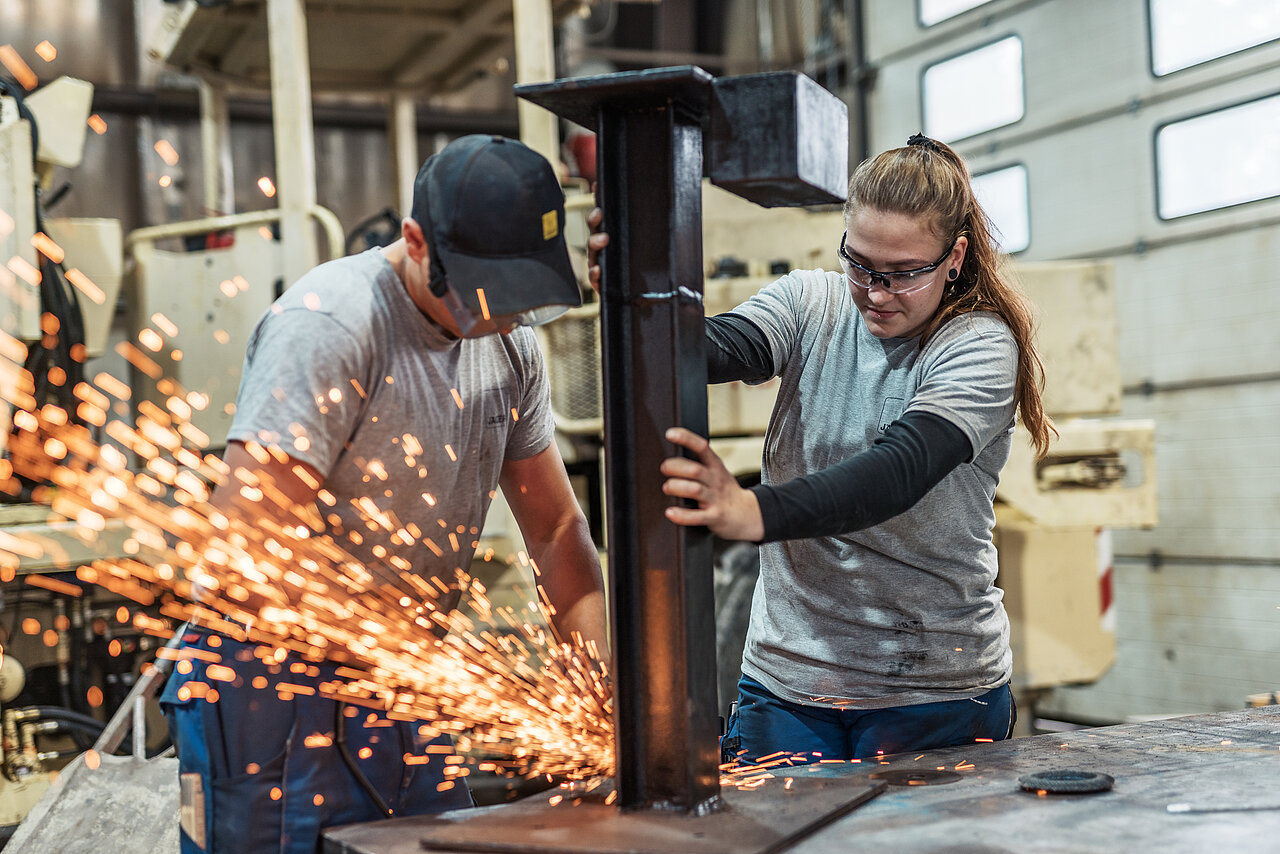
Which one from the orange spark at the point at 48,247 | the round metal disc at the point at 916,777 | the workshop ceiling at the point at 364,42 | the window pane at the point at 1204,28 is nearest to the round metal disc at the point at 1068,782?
the round metal disc at the point at 916,777

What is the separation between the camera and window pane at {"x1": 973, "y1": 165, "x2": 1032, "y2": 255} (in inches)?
305

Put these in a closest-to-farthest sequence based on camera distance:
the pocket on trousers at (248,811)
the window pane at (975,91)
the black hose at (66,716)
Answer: the pocket on trousers at (248,811)
the black hose at (66,716)
the window pane at (975,91)

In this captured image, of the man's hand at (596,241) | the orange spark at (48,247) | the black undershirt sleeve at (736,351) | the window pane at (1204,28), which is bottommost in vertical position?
the black undershirt sleeve at (736,351)

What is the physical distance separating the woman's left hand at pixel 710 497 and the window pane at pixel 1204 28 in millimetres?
5765

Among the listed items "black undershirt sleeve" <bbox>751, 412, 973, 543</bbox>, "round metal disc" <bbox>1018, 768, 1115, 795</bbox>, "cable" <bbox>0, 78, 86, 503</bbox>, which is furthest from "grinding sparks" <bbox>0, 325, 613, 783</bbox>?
"cable" <bbox>0, 78, 86, 503</bbox>

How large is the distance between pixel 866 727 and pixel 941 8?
23.7ft

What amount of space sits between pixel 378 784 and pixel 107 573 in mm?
2965

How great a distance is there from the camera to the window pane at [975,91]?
25.6 feet

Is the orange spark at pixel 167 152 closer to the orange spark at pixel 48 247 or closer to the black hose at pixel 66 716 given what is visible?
the orange spark at pixel 48 247

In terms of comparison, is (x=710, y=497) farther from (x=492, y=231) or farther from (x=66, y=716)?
(x=66, y=716)

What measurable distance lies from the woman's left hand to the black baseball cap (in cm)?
30

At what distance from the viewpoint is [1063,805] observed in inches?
68.5

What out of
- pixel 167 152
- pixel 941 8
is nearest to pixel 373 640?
pixel 167 152

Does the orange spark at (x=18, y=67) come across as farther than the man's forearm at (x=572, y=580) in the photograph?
Yes
